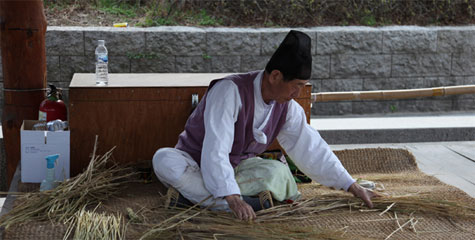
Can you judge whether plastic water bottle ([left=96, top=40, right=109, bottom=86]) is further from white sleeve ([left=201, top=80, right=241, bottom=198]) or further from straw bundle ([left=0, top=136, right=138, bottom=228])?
white sleeve ([left=201, top=80, right=241, bottom=198])

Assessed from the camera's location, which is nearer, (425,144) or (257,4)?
(425,144)

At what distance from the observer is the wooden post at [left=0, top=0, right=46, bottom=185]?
3975 mm

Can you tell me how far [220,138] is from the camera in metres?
2.97

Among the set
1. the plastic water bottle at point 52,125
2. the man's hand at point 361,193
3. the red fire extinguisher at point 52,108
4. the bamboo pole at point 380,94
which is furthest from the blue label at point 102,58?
the bamboo pole at point 380,94

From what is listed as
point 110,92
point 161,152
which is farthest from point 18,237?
point 110,92

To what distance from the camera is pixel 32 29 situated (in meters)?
4.03

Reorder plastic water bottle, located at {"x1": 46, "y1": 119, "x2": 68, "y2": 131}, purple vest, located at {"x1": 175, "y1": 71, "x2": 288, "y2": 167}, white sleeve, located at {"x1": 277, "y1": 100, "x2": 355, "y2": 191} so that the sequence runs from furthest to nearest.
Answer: plastic water bottle, located at {"x1": 46, "y1": 119, "x2": 68, "y2": 131} → white sleeve, located at {"x1": 277, "y1": 100, "x2": 355, "y2": 191} → purple vest, located at {"x1": 175, "y1": 71, "x2": 288, "y2": 167}

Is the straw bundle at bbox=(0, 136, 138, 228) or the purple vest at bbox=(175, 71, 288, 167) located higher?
the purple vest at bbox=(175, 71, 288, 167)

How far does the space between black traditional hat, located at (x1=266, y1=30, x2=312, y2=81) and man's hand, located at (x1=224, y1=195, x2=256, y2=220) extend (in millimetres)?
642

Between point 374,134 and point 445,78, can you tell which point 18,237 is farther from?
point 445,78

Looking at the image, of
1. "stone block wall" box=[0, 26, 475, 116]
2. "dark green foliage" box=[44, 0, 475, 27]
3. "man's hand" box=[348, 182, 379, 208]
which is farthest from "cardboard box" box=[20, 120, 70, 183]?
"dark green foliage" box=[44, 0, 475, 27]

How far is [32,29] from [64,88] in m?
2.68

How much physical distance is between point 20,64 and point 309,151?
2019 millimetres

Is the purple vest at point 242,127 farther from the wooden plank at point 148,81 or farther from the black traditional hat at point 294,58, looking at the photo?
the wooden plank at point 148,81
